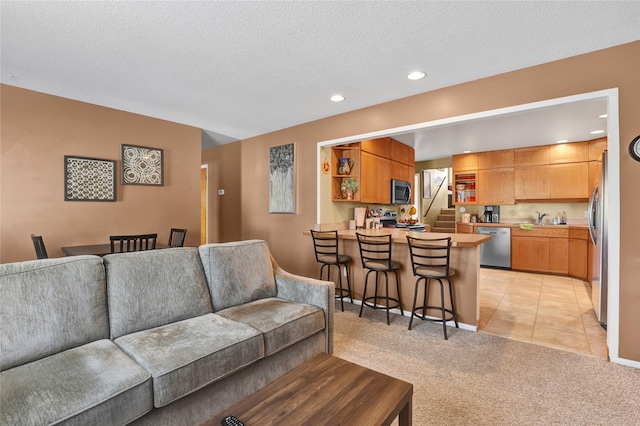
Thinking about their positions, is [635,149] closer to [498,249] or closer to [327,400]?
[327,400]

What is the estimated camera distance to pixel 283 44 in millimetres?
2463

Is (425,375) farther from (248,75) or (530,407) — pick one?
(248,75)

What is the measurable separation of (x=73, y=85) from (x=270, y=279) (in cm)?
304

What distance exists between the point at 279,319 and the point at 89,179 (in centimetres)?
337

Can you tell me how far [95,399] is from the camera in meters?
1.24

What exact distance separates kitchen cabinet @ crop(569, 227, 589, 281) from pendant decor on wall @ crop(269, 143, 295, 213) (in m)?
5.08

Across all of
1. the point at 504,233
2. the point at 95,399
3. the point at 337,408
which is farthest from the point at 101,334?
the point at 504,233

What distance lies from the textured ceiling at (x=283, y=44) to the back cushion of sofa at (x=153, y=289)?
1690 mm

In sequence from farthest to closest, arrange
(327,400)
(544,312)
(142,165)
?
(142,165), (544,312), (327,400)

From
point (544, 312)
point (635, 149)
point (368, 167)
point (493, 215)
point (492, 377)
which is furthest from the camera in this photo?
point (493, 215)

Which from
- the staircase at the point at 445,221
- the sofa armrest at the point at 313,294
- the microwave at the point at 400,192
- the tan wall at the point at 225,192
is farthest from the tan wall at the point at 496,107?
the staircase at the point at 445,221

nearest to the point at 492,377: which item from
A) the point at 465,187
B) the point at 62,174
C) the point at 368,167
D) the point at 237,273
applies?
the point at 237,273

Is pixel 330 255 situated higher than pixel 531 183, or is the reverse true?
pixel 531 183

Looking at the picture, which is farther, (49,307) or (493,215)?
(493,215)
